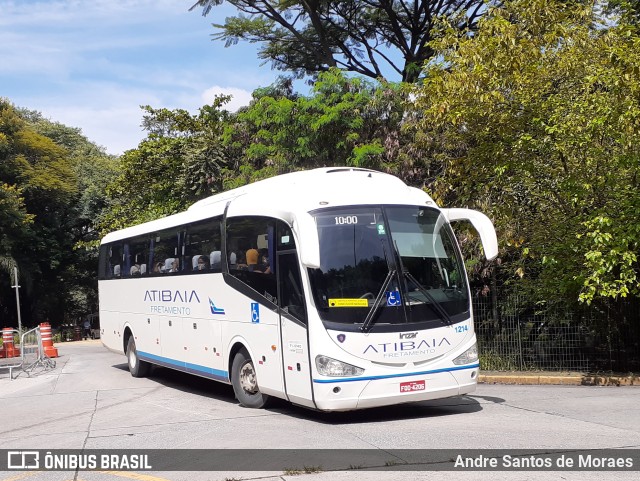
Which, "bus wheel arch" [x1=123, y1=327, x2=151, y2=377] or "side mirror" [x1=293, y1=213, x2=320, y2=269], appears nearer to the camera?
"side mirror" [x1=293, y1=213, x2=320, y2=269]

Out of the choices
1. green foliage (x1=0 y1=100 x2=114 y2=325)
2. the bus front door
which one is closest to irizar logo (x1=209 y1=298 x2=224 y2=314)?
the bus front door

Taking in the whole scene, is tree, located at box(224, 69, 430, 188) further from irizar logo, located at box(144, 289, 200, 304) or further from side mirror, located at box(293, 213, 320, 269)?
side mirror, located at box(293, 213, 320, 269)

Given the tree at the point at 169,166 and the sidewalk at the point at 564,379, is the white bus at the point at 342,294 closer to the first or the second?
the sidewalk at the point at 564,379

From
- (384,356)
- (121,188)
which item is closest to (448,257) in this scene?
(384,356)

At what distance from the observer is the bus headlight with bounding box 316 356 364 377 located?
390 inches

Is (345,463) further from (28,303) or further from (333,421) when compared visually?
(28,303)

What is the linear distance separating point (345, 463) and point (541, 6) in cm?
1082

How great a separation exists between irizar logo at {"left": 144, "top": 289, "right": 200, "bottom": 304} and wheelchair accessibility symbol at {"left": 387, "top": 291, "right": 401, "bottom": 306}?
193 inches

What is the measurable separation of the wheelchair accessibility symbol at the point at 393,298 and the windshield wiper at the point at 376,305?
0.09 metres


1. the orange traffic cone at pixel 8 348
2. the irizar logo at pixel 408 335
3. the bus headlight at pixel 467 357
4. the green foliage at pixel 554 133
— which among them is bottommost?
the orange traffic cone at pixel 8 348

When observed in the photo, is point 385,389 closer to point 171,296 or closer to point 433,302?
point 433,302

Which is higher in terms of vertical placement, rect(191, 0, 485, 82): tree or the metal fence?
rect(191, 0, 485, 82): tree

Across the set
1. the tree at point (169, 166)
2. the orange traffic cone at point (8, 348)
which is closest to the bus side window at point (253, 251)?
the tree at point (169, 166)

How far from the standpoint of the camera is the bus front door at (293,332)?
10.3 meters
